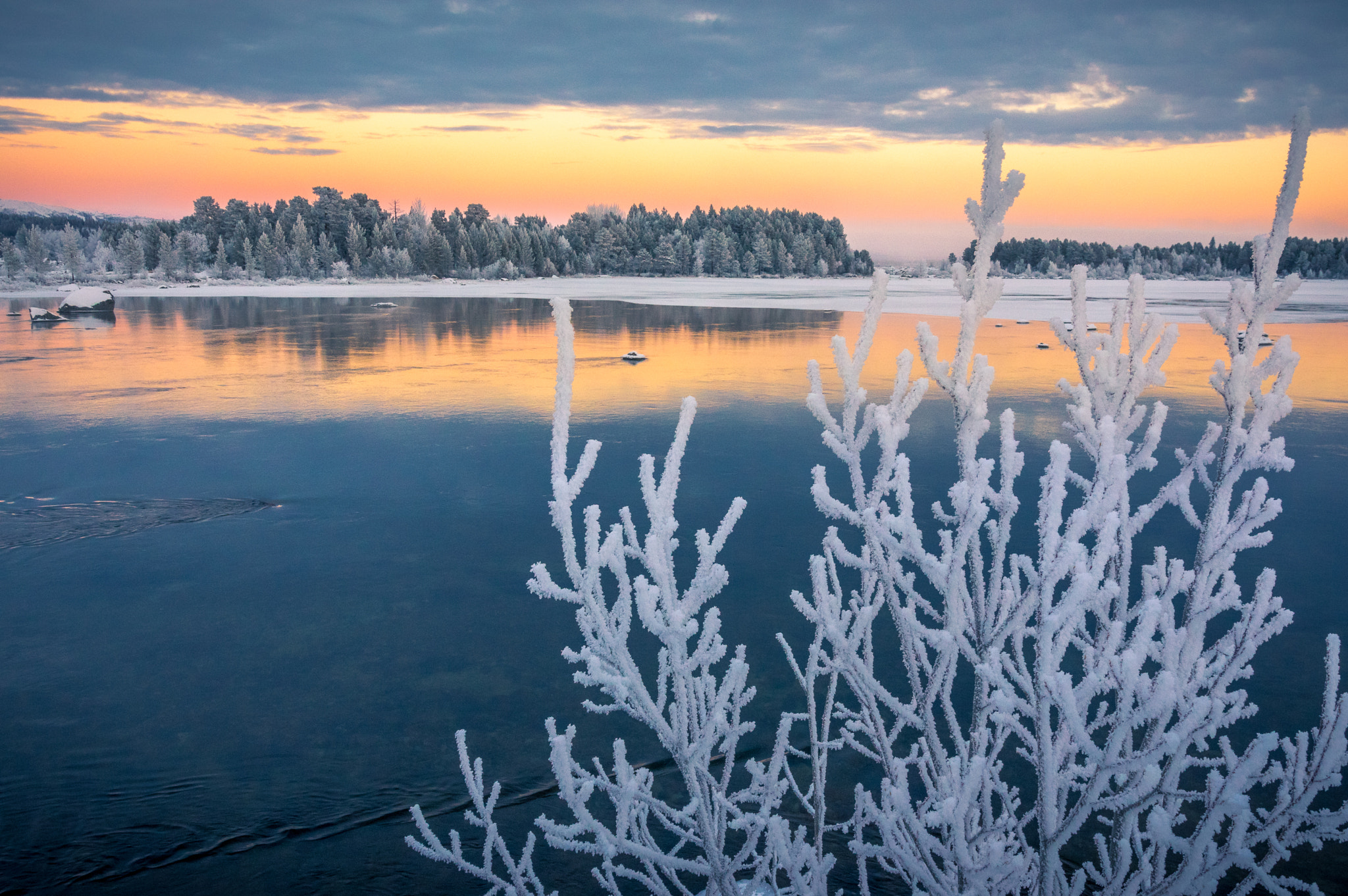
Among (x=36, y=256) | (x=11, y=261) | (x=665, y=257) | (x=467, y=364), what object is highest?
(x=665, y=257)

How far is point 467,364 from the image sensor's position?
26.3 m

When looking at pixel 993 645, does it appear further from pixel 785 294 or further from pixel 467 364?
pixel 785 294

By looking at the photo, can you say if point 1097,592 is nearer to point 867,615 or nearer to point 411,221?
point 867,615

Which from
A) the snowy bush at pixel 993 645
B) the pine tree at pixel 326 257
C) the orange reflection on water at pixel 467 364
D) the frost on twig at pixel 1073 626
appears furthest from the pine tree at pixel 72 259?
the frost on twig at pixel 1073 626

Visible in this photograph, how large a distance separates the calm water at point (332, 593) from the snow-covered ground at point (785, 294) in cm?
2680

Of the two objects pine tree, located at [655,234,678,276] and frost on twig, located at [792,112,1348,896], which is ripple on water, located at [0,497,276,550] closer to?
frost on twig, located at [792,112,1348,896]

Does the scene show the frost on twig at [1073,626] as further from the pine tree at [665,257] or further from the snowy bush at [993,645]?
the pine tree at [665,257]

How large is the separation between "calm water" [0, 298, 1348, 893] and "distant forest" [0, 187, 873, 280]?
106m

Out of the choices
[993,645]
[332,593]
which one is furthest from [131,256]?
[993,645]

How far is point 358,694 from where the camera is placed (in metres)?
7.09

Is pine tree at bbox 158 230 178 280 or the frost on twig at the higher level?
pine tree at bbox 158 230 178 280

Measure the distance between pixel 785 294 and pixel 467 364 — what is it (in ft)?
155

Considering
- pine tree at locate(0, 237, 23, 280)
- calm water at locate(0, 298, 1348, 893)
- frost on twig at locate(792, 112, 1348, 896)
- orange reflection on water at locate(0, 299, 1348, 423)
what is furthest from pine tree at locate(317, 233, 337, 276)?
frost on twig at locate(792, 112, 1348, 896)

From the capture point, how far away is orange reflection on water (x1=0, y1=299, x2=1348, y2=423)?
63.8 feet
